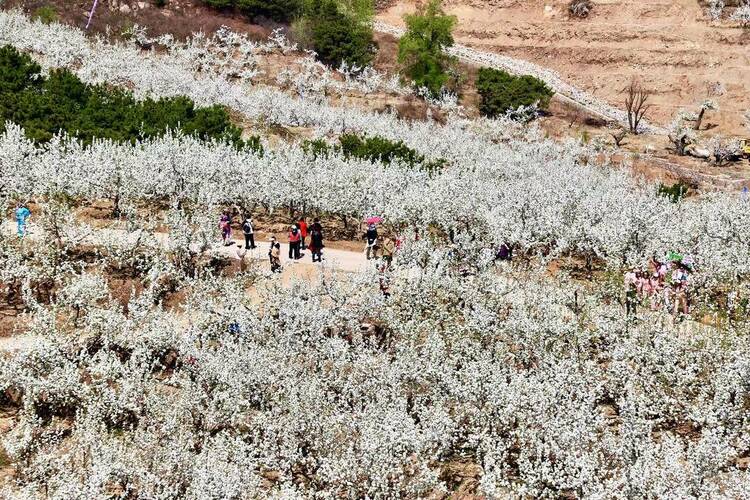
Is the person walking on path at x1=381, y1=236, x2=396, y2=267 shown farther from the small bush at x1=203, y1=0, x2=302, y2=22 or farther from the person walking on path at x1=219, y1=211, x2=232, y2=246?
the small bush at x1=203, y1=0, x2=302, y2=22

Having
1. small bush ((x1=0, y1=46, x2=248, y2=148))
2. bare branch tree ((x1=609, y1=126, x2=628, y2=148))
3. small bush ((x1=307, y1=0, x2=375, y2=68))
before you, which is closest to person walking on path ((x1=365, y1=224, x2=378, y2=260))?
small bush ((x1=0, y1=46, x2=248, y2=148))

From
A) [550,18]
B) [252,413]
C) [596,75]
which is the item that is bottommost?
[252,413]

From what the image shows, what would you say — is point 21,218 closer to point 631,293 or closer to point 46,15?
point 631,293

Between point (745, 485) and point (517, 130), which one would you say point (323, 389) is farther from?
point (517, 130)

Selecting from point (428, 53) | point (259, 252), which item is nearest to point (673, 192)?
point (259, 252)

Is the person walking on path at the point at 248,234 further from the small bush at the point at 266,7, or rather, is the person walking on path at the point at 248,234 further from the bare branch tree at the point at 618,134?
the small bush at the point at 266,7

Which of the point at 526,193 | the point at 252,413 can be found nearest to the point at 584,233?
the point at 526,193

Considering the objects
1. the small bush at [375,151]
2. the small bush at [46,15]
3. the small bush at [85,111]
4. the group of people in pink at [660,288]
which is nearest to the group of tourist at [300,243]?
the group of people in pink at [660,288]
